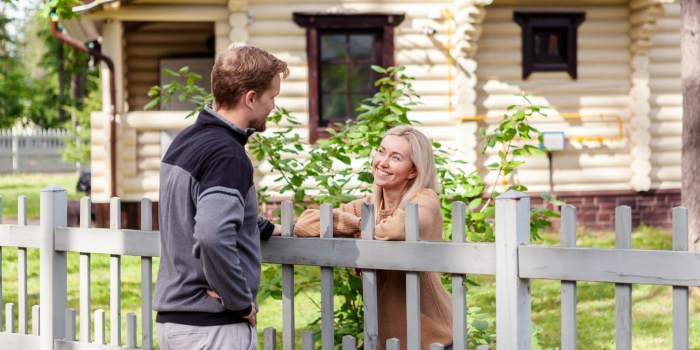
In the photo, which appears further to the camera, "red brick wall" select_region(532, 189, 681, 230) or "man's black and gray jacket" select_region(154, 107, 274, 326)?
"red brick wall" select_region(532, 189, 681, 230)

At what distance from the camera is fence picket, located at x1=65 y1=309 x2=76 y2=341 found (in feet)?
18.5

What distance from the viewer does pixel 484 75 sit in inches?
626

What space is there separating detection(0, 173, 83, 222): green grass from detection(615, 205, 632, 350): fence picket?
1792cm

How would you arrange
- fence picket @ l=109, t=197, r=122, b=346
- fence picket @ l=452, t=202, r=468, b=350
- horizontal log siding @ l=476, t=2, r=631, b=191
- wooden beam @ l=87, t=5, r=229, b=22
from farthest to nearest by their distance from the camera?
horizontal log siding @ l=476, t=2, r=631, b=191 < wooden beam @ l=87, t=5, r=229, b=22 < fence picket @ l=109, t=197, r=122, b=346 < fence picket @ l=452, t=202, r=468, b=350

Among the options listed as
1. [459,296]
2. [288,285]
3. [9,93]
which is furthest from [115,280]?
[9,93]

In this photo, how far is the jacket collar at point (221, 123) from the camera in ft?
13.0

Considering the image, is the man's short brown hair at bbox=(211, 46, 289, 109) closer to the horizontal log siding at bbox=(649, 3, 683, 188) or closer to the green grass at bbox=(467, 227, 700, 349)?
the green grass at bbox=(467, 227, 700, 349)

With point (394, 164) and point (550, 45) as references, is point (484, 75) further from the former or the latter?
point (394, 164)

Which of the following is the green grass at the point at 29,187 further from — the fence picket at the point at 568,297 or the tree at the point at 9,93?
the fence picket at the point at 568,297

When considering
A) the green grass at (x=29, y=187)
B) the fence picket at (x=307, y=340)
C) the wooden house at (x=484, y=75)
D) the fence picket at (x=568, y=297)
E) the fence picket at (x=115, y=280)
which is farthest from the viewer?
the green grass at (x=29, y=187)

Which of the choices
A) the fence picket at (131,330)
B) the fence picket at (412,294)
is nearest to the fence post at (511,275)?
the fence picket at (412,294)

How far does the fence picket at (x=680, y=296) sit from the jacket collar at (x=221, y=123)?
4.97 feet

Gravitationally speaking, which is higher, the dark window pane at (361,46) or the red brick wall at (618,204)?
the dark window pane at (361,46)

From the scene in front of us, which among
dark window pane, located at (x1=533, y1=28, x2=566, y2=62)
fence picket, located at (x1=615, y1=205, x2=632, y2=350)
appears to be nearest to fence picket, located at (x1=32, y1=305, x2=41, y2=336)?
fence picket, located at (x1=615, y1=205, x2=632, y2=350)
